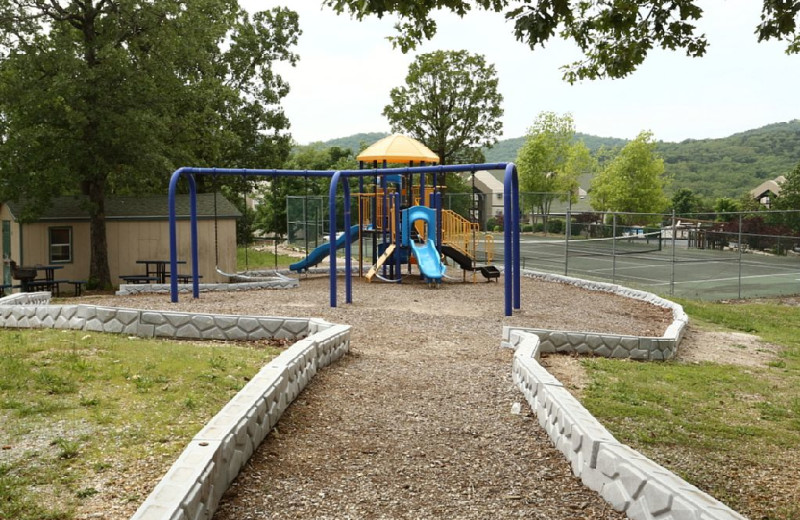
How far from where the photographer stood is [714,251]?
34438 millimetres

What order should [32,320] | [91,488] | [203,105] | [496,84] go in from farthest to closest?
[496,84] < [203,105] < [32,320] < [91,488]

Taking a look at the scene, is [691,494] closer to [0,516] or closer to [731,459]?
[731,459]

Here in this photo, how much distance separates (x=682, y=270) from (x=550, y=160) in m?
41.9

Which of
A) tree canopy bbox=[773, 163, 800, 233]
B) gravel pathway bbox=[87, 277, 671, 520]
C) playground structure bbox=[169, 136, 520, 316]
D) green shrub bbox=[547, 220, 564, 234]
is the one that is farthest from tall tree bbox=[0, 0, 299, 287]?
tree canopy bbox=[773, 163, 800, 233]

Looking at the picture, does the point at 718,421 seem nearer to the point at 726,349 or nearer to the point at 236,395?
the point at 236,395

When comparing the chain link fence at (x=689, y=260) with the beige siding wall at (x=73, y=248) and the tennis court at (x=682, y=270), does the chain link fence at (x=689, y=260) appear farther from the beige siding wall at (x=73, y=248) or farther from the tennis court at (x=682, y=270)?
the beige siding wall at (x=73, y=248)

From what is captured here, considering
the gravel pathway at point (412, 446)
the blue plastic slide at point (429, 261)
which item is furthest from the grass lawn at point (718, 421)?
the blue plastic slide at point (429, 261)

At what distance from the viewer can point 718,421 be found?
21.8 ft

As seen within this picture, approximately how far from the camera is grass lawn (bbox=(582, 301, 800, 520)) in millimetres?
4926

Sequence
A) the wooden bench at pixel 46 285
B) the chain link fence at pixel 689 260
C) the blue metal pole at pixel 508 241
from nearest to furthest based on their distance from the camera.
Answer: the blue metal pole at pixel 508 241 → the wooden bench at pixel 46 285 → the chain link fence at pixel 689 260

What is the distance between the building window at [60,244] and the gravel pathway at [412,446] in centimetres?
1474

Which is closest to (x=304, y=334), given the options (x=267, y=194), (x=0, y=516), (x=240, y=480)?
(x=240, y=480)

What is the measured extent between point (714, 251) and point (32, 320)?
30.9 meters

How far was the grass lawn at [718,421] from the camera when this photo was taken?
4926 millimetres
